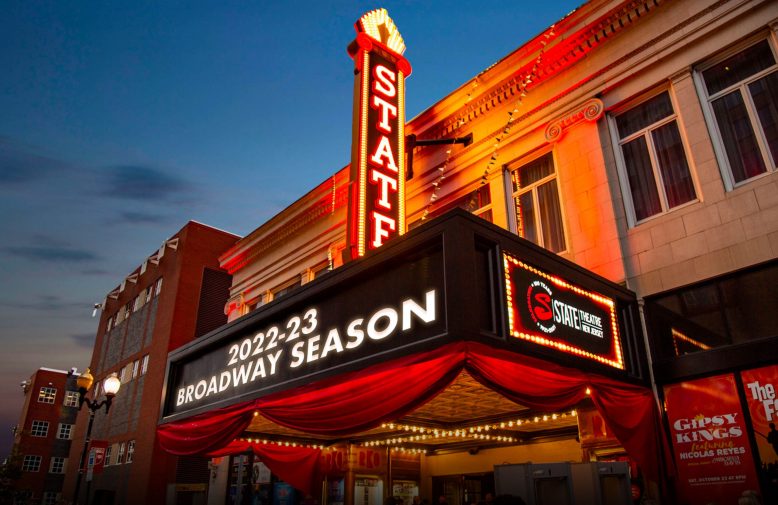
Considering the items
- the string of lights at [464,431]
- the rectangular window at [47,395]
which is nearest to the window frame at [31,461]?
the rectangular window at [47,395]

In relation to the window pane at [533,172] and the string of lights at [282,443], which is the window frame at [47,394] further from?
the window pane at [533,172]

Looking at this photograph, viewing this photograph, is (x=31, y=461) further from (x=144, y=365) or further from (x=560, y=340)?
(x=560, y=340)

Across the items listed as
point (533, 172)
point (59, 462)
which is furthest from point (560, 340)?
point (59, 462)

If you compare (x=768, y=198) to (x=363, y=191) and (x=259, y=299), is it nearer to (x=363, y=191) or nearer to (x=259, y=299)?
(x=363, y=191)

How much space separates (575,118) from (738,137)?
10.6ft

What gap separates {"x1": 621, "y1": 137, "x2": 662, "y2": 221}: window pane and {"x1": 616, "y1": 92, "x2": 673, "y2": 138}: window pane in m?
0.30

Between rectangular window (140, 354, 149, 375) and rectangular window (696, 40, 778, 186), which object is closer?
rectangular window (696, 40, 778, 186)

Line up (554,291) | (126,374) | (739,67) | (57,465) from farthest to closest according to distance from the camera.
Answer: (57,465), (126,374), (739,67), (554,291)

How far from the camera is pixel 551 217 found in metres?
11.9

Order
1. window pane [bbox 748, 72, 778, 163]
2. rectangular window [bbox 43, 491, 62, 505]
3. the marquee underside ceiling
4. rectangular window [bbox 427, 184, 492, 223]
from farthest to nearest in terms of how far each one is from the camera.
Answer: rectangular window [bbox 43, 491, 62, 505] < rectangular window [bbox 427, 184, 492, 223] < the marquee underside ceiling < window pane [bbox 748, 72, 778, 163]

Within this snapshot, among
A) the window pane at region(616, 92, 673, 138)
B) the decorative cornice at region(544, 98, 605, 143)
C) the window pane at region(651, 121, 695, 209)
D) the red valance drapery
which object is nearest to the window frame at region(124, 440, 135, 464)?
the red valance drapery

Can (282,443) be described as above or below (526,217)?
below

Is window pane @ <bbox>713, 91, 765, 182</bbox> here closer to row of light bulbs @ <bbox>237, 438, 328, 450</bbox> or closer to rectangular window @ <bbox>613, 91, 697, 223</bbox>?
rectangular window @ <bbox>613, 91, 697, 223</bbox>

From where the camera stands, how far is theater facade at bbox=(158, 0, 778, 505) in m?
7.31
